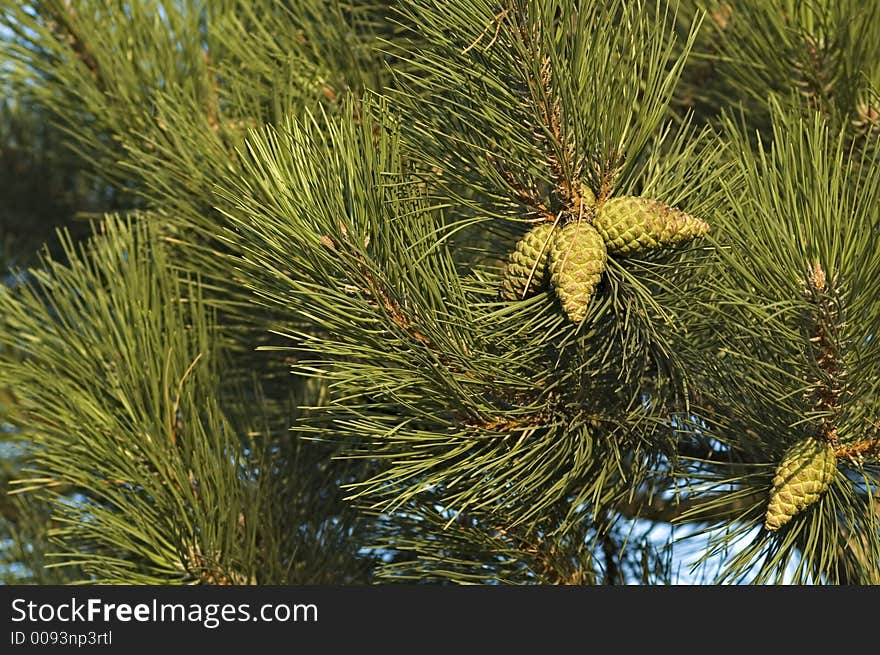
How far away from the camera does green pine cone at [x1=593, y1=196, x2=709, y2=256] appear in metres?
0.67

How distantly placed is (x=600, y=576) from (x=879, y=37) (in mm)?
581

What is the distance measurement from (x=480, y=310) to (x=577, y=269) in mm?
120

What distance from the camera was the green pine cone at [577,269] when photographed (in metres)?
0.67

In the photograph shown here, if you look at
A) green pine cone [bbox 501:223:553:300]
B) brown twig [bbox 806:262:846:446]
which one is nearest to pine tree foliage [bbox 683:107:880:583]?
brown twig [bbox 806:262:846:446]

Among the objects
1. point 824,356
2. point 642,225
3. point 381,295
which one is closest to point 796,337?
point 824,356

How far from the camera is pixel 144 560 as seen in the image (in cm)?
100

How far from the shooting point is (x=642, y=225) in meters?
0.68

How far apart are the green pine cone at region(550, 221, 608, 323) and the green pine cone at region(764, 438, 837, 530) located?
192 millimetres

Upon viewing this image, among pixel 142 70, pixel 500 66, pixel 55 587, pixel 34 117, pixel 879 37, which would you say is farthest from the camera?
pixel 34 117

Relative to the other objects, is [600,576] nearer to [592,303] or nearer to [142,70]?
[592,303]

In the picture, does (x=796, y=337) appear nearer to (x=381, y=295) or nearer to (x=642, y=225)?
(x=642, y=225)

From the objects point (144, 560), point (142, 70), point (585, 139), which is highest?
point (142, 70)

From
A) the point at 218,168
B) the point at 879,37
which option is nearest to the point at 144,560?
the point at 218,168

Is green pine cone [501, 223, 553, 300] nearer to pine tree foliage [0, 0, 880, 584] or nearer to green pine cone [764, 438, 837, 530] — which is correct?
pine tree foliage [0, 0, 880, 584]
